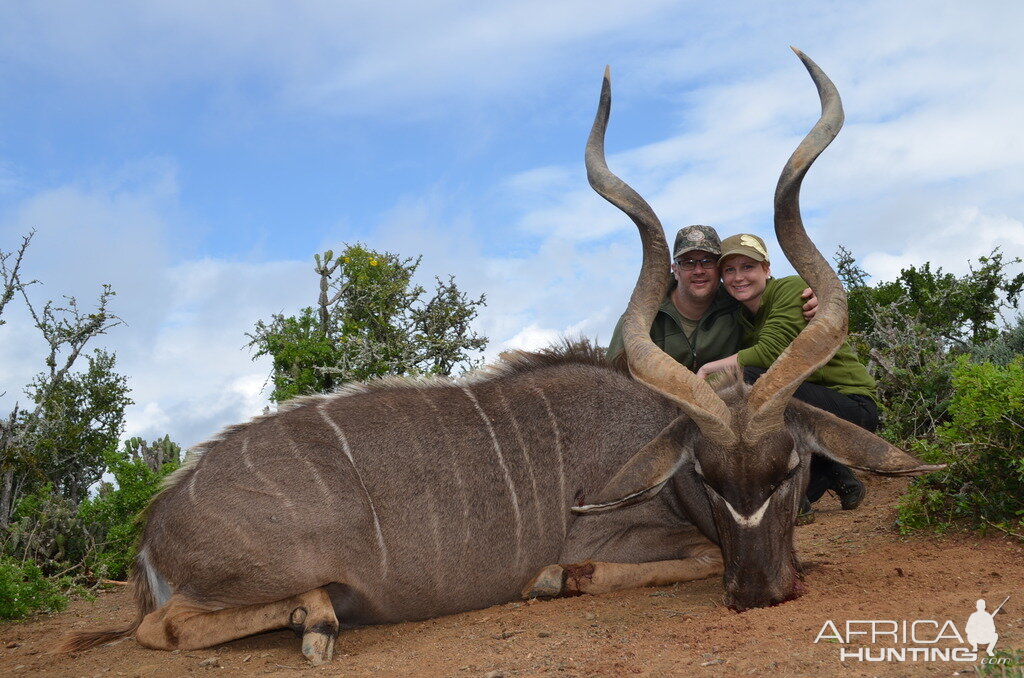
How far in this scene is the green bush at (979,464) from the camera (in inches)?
191

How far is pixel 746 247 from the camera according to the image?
565 cm

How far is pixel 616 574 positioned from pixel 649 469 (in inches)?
27.9

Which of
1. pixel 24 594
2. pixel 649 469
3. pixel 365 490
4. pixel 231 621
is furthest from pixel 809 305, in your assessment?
pixel 24 594

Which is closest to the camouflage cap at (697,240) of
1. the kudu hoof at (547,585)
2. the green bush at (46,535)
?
the kudu hoof at (547,585)

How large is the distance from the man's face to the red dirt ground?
157 cm

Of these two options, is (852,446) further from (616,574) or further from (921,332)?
(921,332)

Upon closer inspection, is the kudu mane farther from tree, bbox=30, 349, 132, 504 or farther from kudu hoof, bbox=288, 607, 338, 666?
tree, bbox=30, 349, 132, 504

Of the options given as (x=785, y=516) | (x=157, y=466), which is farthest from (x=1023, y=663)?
(x=157, y=466)

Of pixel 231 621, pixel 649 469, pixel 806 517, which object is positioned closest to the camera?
pixel 649 469

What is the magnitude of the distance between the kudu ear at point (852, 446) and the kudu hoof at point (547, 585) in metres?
1.35

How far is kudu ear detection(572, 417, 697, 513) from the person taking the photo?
4262 mm

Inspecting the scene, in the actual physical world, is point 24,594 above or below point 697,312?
below

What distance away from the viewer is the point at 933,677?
2.92 meters

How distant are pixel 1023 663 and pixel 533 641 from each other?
1803 mm
